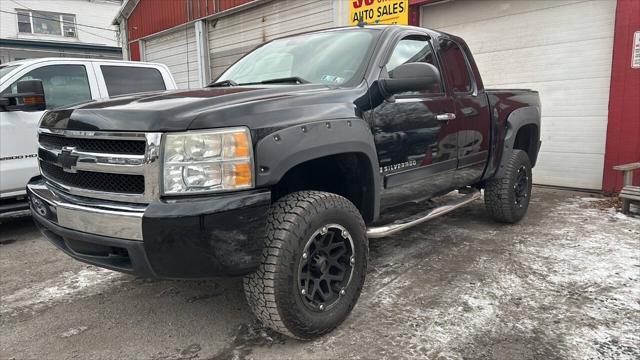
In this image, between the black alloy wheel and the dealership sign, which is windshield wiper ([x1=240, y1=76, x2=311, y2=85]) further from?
the dealership sign

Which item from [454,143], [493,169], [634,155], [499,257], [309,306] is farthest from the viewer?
[634,155]

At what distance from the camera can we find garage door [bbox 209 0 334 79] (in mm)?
10263

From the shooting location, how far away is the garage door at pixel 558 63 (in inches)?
255

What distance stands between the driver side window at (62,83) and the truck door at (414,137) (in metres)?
3.71

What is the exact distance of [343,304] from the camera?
281cm

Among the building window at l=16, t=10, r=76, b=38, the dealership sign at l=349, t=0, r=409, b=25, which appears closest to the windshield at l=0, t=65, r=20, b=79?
the dealership sign at l=349, t=0, r=409, b=25

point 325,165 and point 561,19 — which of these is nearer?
point 325,165

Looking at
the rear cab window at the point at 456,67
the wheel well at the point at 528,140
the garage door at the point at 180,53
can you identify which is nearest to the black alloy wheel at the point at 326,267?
the rear cab window at the point at 456,67

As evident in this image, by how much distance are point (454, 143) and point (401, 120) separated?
32.1 inches

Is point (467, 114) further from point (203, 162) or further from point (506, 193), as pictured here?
point (203, 162)

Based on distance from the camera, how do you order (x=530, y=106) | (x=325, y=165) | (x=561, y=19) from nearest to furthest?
(x=325, y=165)
(x=530, y=106)
(x=561, y=19)

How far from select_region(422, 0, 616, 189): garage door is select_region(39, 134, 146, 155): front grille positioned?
6349 millimetres

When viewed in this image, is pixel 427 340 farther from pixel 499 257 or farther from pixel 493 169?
pixel 493 169

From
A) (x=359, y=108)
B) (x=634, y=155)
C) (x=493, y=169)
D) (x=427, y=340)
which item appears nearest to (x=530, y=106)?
(x=493, y=169)
